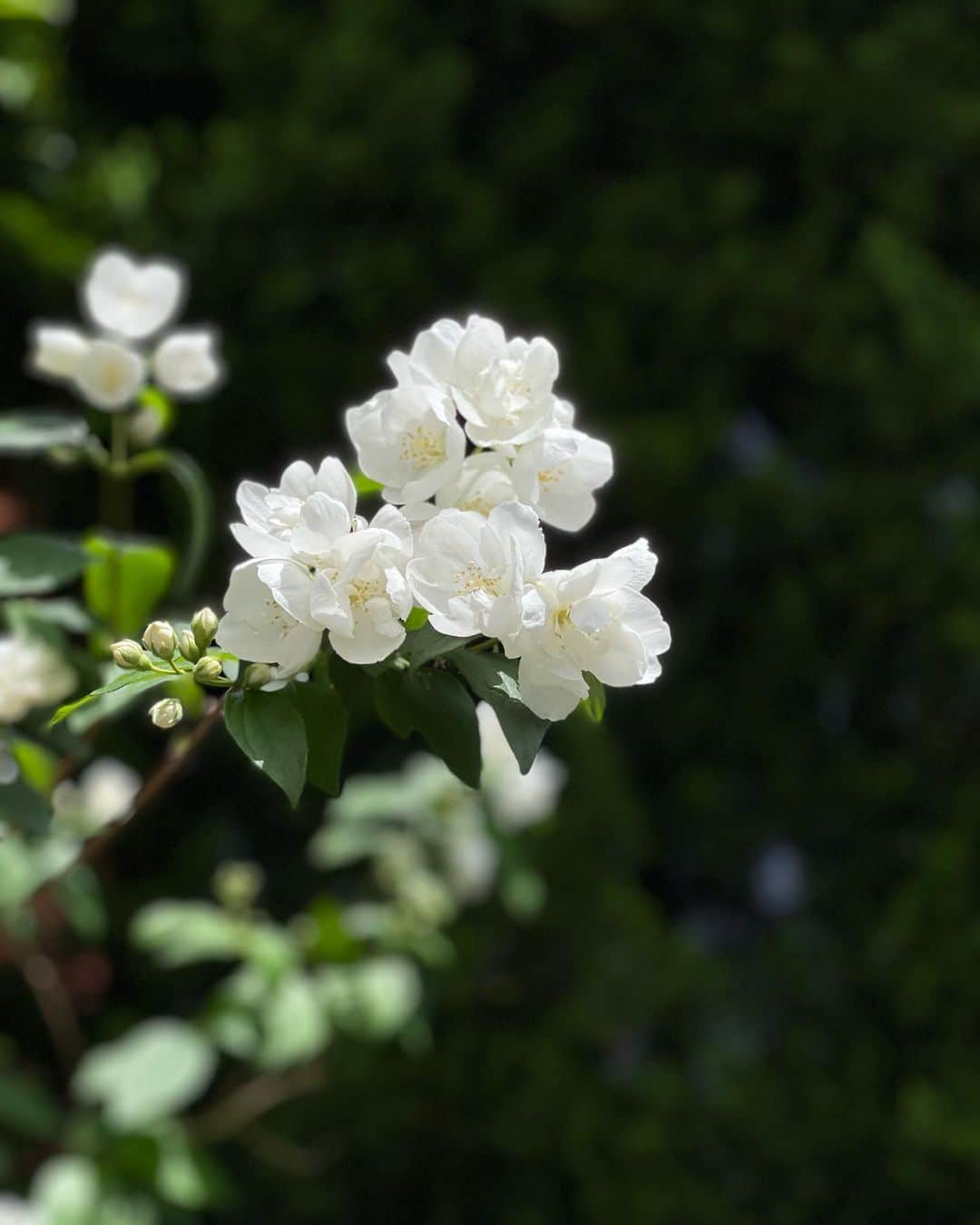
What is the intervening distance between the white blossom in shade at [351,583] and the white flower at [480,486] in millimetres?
64

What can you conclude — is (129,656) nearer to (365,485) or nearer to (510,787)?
(365,485)

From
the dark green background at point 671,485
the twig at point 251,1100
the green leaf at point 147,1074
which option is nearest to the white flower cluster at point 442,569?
the green leaf at point 147,1074

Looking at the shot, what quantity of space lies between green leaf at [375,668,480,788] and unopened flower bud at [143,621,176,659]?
10 cm

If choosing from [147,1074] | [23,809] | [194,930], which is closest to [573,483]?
[23,809]

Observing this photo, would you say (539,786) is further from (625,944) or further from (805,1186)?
(805,1186)

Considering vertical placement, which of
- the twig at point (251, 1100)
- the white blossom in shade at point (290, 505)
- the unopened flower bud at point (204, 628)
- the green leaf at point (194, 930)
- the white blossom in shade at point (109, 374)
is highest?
the white blossom in shade at point (109, 374)

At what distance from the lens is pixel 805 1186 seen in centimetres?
216

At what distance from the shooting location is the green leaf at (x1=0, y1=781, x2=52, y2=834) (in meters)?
0.77

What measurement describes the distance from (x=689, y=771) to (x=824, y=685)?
1.01 feet

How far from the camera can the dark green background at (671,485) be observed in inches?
87.4

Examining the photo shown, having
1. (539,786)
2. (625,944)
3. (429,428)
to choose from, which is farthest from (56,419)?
(625,944)

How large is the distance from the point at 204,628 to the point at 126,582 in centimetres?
47

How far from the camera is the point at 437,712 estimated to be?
0.65m

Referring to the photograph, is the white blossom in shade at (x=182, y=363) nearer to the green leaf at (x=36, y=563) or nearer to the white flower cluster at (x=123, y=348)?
the white flower cluster at (x=123, y=348)
